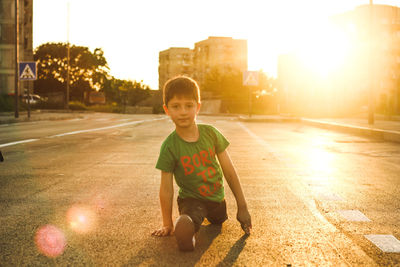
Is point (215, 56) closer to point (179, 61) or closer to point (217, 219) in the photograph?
point (179, 61)

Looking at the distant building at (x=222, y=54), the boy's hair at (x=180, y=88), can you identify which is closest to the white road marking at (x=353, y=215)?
the boy's hair at (x=180, y=88)

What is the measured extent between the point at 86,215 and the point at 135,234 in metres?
0.75

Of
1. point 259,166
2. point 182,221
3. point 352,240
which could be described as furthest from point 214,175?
point 259,166

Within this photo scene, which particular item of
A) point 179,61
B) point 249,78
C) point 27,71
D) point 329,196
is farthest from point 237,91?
point 329,196

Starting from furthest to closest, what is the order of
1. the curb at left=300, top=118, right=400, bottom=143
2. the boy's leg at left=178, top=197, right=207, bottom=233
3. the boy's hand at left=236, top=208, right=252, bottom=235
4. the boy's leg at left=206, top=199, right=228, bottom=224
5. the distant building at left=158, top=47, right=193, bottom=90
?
the distant building at left=158, top=47, right=193, bottom=90
the curb at left=300, top=118, right=400, bottom=143
the boy's leg at left=206, top=199, right=228, bottom=224
the boy's hand at left=236, top=208, right=252, bottom=235
the boy's leg at left=178, top=197, right=207, bottom=233

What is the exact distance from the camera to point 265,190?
17.2 feet

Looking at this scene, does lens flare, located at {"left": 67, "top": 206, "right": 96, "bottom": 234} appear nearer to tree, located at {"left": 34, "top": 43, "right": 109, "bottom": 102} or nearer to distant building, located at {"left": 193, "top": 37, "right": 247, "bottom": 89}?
tree, located at {"left": 34, "top": 43, "right": 109, "bottom": 102}

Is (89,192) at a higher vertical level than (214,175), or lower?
lower

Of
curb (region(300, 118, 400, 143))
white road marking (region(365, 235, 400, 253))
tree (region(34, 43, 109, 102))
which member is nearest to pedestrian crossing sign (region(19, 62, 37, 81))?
curb (region(300, 118, 400, 143))

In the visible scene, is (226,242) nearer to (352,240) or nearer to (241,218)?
(241,218)

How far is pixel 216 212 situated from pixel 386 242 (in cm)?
114

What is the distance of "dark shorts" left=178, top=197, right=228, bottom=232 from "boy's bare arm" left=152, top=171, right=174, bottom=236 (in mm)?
97

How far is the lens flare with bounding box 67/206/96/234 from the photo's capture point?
350 cm

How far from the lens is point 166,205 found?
3312 millimetres
